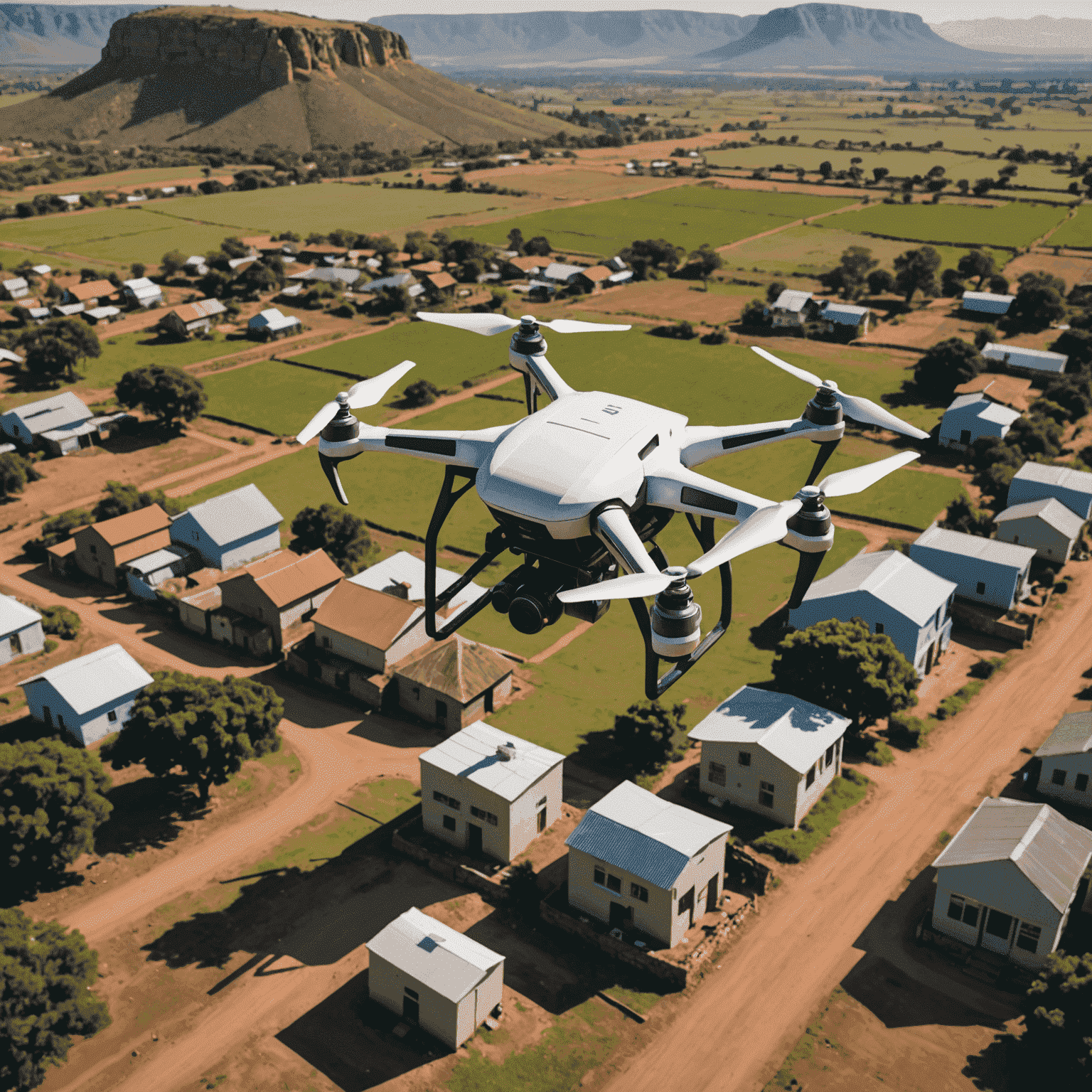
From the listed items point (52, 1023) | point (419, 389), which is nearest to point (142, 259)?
point (419, 389)

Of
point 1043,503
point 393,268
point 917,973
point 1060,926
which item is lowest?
point 917,973

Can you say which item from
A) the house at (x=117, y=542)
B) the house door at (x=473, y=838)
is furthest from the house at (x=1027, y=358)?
the house door at (x=473, y=838)

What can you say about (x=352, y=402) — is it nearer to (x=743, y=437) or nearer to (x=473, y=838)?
(x=743, y=437)

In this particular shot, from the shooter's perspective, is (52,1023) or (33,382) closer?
(52,1023)

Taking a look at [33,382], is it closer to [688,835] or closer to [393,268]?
[393,268]

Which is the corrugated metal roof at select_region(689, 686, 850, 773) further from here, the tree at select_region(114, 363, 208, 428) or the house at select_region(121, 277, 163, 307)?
the house at select_region(121, 277, 163, 307)

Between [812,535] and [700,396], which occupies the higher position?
[812,535]
